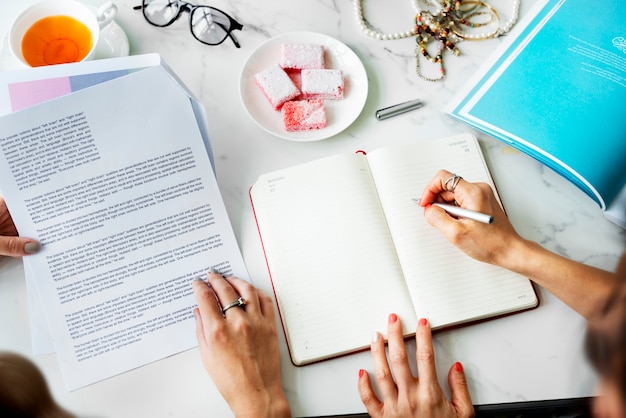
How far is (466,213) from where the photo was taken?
0.83 metres

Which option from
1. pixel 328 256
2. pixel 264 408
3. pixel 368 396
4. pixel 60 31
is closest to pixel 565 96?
pixel 328 256

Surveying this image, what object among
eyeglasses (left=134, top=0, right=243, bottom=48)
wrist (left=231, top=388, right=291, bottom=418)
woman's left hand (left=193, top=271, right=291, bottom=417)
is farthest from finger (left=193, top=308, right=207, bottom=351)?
eyeglasses (left=134, top=0, right=243, bottom=48)

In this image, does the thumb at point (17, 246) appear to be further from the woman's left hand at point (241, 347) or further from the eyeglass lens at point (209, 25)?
the eyeglass lens at point (209, 25)

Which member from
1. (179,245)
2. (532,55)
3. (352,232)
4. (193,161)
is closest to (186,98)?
(193,161)

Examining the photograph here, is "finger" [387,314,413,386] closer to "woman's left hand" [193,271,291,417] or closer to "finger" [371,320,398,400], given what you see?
"finger" [371,320,398,400]

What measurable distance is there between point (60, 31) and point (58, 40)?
0.05 ft

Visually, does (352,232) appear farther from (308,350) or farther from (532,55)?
(532,55)

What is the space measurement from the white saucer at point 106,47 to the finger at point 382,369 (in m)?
0.64

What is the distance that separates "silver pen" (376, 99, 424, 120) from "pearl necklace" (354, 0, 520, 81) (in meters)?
0.06

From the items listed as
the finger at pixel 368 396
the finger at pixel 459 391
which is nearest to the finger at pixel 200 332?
the finger at pixel 368 396

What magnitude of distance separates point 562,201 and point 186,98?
0.65 metres

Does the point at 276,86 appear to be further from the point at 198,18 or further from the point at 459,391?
the point at 459,391

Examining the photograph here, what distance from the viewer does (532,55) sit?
0.97 m

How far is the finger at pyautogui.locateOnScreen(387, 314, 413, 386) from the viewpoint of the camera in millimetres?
A: 805
